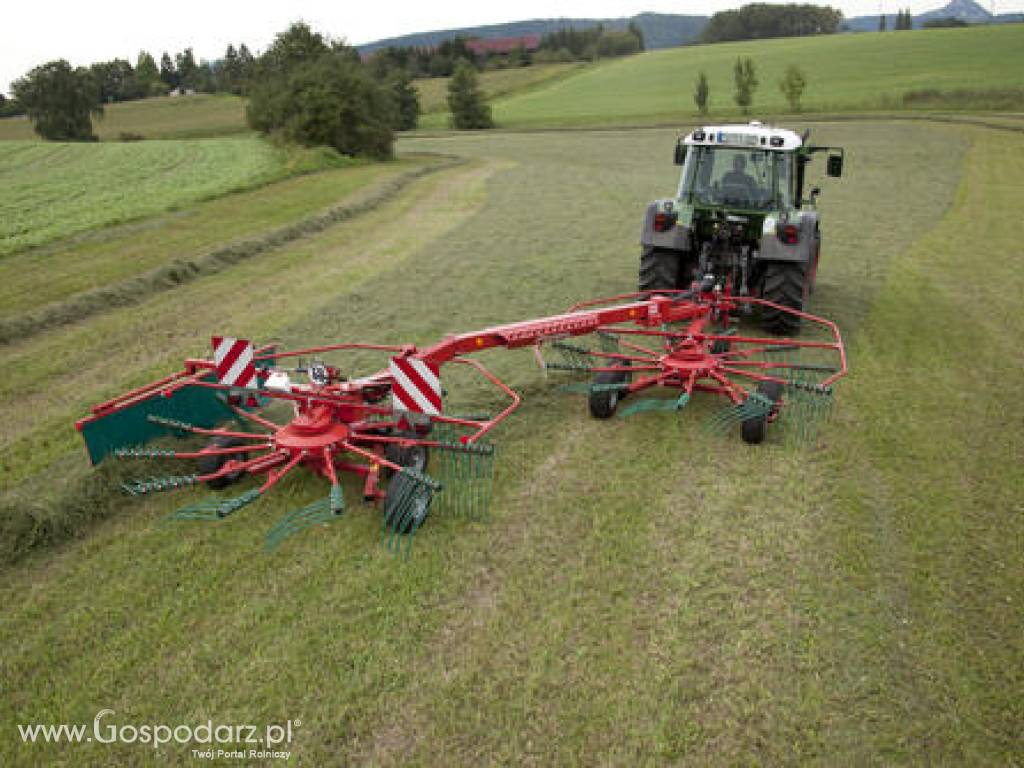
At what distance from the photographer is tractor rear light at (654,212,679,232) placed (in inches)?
298

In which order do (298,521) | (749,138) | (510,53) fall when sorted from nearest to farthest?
(298,521)
(749,138)
(510,53)

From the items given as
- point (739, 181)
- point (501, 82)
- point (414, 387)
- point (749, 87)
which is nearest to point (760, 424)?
point (414, 387)

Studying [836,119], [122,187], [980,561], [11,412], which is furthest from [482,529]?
[836,119]

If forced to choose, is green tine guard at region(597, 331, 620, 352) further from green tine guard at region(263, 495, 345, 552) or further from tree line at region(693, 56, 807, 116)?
tree line at region(693, 56, 807, 116)

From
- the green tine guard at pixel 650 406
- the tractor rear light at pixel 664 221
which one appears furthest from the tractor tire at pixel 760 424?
the tractor rear light at pixel 664 221

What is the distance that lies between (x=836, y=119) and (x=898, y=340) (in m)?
31.5

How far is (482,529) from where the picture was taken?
14.0 feet

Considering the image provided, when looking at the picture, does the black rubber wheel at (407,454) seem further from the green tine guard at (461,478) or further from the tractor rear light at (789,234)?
the tractor rear light at (789,234)

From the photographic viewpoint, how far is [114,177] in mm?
19812

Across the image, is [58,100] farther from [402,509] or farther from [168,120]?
[402,509]

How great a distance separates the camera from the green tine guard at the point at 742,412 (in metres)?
5.07

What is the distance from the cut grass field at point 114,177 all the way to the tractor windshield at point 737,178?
32.2 feet

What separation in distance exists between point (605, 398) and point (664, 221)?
2748 millimetres

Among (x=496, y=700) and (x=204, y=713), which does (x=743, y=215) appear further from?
(x=204, y=713)
